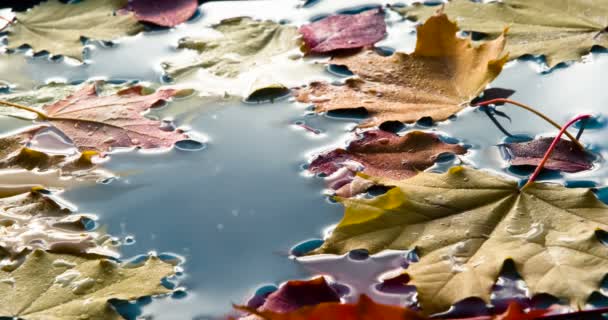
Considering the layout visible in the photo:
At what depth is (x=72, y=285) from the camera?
1114mm

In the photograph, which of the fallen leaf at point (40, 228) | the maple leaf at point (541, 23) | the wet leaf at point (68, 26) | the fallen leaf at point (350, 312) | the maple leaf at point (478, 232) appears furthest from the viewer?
the wet leaf at point (68, 26)

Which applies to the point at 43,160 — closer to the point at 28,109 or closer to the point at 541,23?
the point at 28,109

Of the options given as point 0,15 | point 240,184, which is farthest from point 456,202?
point 0,15

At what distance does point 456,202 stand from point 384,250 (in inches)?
4.7

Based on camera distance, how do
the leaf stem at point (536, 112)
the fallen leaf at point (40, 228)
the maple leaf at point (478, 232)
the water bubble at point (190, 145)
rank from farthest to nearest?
1. the water bubble at point (190, 145)
2. the leaf stem at point (536, 112)
3. the fallen leaf at point (40, 228)
4. the maple leaf at point (478, 232)

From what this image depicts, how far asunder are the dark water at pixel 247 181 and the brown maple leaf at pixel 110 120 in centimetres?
4

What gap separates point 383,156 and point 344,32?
0.45m

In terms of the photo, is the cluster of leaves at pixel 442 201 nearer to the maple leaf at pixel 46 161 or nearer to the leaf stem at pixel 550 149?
the leaf stem at pixel 550 149

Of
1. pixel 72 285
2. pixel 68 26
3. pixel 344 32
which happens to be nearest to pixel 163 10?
pixel 68 26

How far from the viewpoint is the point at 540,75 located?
5.09ft

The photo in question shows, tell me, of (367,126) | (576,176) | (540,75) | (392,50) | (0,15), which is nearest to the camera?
(576,176)

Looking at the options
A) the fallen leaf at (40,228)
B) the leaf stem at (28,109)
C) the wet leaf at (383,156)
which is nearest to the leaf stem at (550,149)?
the wet leaf at (383,156)

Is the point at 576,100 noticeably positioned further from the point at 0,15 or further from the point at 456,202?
→ the point at 0,15

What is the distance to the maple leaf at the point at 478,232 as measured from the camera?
103 cm
